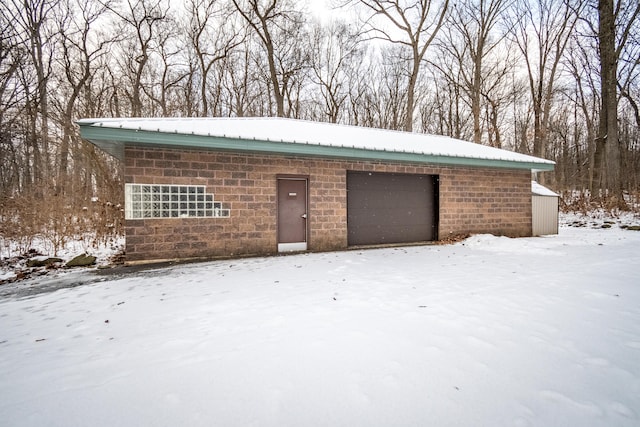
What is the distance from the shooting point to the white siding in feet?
31.9

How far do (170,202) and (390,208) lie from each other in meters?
5.61

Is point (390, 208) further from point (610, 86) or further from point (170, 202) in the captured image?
point (610, 86)

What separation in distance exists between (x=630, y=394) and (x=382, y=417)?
4.94 ft

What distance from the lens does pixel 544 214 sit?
9.87m

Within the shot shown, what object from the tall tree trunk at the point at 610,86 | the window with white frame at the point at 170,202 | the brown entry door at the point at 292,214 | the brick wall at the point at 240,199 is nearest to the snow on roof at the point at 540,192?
the brick wall at the point at 240,199

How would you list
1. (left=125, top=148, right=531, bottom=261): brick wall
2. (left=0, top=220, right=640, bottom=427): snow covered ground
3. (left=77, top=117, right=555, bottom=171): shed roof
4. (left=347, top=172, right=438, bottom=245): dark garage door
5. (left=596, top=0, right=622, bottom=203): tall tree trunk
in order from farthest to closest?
(left=596, top=0, right=622, bottom=203): tall tree trunk < (left=347, top=172, right=438, bottom=245): dark garage door < (left=125, top=148, right=531, bottom=261): brick wall < (left=77, top=117, right=555, bottom=171): shed roof < (left=0, top=220, right=640, bottom=427): snow covered ground

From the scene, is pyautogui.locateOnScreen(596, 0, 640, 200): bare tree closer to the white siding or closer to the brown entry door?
the white siding

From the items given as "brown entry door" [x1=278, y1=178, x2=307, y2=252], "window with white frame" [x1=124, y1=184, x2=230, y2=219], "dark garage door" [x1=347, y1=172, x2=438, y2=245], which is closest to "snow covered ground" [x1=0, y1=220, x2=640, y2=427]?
"window with white frame" [x1=124, y1=184, x2=230, y2=219]

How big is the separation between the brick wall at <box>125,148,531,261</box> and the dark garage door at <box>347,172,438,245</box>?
0.84ft

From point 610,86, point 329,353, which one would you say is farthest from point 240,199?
point 610,86

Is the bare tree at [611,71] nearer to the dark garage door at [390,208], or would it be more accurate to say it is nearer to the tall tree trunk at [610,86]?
the tall tree trunk at [610,86]

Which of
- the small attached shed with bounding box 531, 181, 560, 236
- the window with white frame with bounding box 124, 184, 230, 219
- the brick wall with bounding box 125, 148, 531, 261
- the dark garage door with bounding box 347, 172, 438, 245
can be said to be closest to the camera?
the window with white frame with bounding box 124, 184, 230, 219

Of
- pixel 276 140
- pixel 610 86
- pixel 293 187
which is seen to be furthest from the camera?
pixel 610 86

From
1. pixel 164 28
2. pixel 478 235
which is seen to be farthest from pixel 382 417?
pixel 164 28
